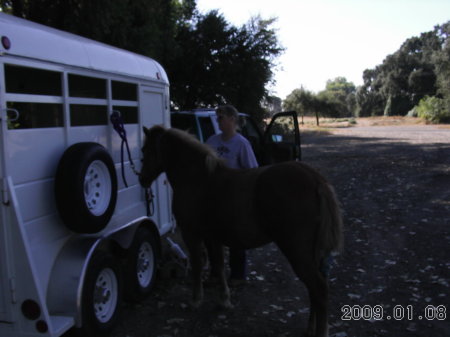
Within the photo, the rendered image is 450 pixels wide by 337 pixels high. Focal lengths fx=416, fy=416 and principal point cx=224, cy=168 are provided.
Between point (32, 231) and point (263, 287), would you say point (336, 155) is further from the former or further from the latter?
point (32, 231)

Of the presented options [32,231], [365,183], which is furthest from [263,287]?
[365,183]

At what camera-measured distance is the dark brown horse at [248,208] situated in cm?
350

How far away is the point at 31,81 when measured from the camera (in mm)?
3256

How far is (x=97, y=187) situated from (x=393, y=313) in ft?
10.4

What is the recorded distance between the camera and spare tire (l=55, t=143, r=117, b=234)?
3.30m

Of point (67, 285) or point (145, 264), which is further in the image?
point (145, 264)

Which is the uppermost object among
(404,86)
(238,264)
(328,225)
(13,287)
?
(404,86)

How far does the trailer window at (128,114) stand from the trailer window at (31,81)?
1.06 metres

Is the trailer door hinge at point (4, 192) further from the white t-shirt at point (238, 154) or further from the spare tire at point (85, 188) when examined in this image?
the white t-shirt at point (238, 154)

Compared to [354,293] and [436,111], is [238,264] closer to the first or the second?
[354,293]

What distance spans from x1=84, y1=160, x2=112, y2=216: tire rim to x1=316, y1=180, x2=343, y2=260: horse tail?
6.27ft

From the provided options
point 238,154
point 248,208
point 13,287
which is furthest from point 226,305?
point 13,287

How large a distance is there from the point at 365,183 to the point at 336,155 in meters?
7.77

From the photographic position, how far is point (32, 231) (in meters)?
3.13
